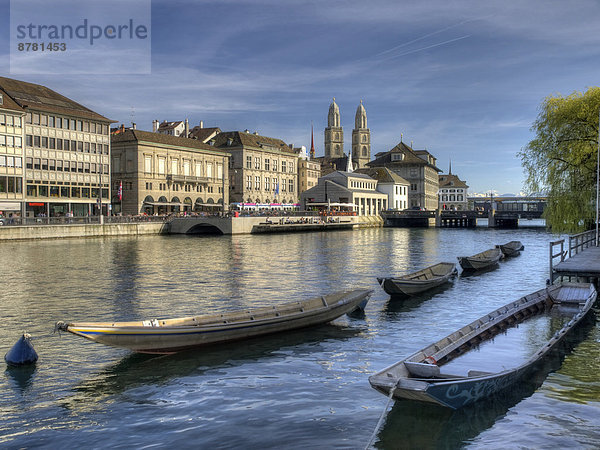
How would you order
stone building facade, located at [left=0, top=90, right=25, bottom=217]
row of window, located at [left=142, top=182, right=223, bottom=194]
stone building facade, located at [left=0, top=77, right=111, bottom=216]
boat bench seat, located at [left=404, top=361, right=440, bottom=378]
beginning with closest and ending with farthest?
boat bench seat, located at [left=404, top=361, right=440, bottom=378] < stone building facade, located at [left=0, top=90, right=25, bottom=217] < stone building facade, located at [left=0, top=77, right=111, bottom=216] < row of window, located at [left=142, top=182, right=223, bottom=194]

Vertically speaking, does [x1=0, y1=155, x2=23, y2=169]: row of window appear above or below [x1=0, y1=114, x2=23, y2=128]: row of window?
below

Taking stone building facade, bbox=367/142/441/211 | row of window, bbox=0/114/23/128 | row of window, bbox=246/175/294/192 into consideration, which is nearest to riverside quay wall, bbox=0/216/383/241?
row of window, bbox=0/114/23/128

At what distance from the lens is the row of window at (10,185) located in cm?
7931

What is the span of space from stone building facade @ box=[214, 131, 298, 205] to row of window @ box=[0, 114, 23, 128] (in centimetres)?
5782

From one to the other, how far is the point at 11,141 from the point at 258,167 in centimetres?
6637

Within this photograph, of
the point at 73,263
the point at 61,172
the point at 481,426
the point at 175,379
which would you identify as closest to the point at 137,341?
the point at 175,379

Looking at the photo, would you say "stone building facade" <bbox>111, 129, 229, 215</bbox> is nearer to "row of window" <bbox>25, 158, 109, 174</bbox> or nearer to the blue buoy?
"row of window" <bbox>25, 158, 109, 174</bbox>

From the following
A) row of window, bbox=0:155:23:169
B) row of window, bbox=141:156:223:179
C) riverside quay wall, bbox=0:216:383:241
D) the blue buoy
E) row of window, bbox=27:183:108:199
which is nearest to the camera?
the blue buoy

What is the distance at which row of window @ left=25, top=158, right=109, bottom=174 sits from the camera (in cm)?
8534

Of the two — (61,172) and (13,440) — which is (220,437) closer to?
(13,440)

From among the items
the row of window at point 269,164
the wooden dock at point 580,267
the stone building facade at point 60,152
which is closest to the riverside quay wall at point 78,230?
the stone building facade at point 60,152

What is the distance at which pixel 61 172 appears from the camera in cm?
8988

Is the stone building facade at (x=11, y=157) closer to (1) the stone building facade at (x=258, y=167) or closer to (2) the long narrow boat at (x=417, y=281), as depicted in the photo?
(1) the stone building facade at (x=258, y=167)

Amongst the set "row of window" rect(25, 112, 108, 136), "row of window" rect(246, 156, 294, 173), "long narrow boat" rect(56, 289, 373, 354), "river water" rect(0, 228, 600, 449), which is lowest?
"river water" rect(0, 228, 600, 449)
